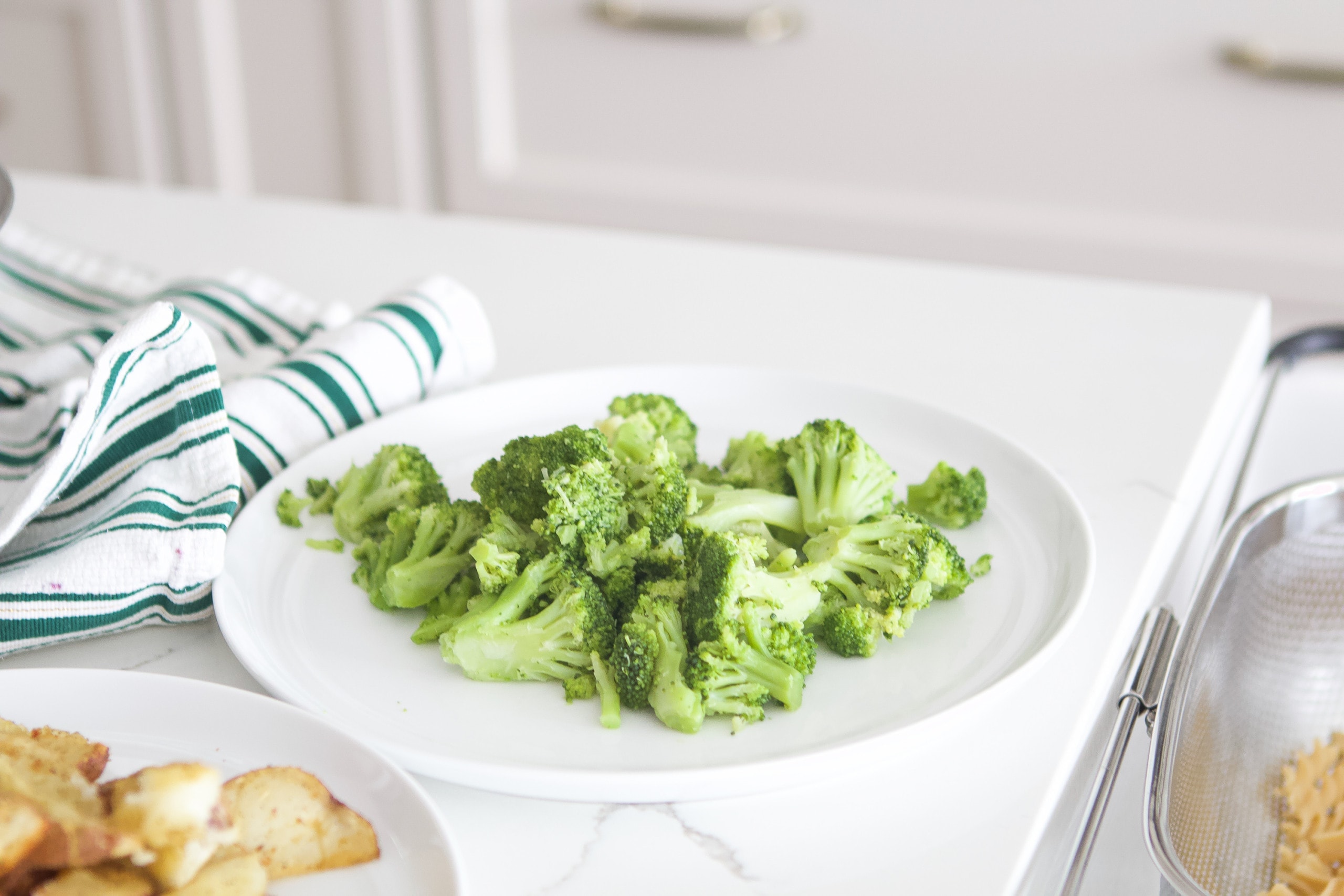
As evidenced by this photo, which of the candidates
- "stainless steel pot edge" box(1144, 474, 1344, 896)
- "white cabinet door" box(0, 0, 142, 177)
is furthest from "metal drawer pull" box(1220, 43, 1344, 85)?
"white cabinet door" box(0, 0, 142, 177)

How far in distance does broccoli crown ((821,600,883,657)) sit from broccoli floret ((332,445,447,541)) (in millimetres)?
324

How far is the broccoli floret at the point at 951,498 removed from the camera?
993 millimetres

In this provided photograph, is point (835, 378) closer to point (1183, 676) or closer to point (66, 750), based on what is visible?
point (1183, 676)

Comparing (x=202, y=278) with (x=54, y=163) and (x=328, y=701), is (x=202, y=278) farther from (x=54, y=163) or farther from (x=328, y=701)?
(x=54, y=163)

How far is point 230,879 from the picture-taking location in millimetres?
587

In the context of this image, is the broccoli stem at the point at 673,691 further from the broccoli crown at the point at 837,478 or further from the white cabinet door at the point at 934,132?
the white cabinet door at the point at 934,132

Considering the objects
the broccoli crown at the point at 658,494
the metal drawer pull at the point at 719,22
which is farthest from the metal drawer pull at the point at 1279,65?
the broccoli crown at the point at 658,494

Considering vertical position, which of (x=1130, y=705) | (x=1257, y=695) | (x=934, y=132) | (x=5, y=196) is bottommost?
(x=1257, y=695)

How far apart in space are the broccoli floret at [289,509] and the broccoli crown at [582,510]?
0.23 m

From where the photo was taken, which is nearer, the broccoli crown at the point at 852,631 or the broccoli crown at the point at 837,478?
the broccoli crown at the point at 852,631

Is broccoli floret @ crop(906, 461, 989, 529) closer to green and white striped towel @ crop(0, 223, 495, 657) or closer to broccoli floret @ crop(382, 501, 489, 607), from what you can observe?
broccoli floret @ crop(382, 501, 489, 607)

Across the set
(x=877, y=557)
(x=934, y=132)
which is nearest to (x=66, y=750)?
(x=877, y=557)

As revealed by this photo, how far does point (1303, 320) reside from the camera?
2.76 metres

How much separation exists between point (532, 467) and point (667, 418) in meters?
0.19
